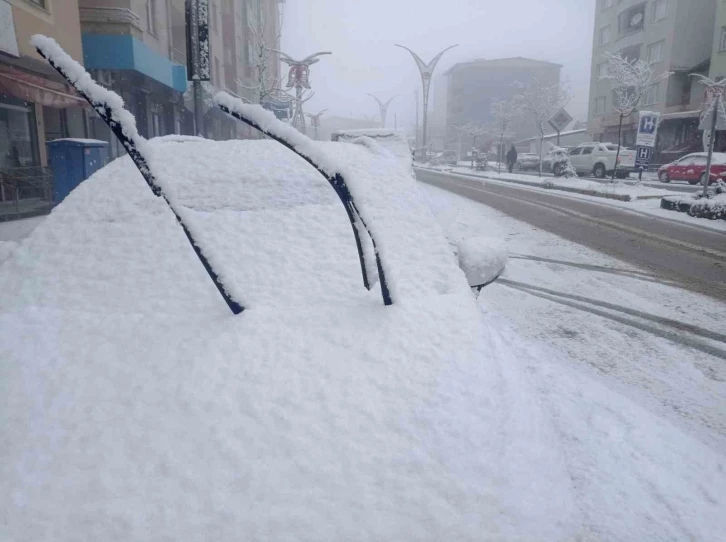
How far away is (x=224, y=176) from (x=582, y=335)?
351 centimetres

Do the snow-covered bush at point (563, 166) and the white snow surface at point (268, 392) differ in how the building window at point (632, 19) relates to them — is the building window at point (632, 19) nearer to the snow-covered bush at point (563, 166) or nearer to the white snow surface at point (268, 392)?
the snow-covered bush at point (563, 166)

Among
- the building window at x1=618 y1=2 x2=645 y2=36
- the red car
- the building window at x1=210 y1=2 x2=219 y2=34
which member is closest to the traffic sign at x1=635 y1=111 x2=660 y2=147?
the red car

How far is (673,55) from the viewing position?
126 feet

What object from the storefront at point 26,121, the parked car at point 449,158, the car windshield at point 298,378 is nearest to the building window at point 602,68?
the parked car at point 449,158

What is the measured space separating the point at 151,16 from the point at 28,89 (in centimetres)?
978

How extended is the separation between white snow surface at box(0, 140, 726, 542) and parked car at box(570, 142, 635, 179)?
24888 millimetres

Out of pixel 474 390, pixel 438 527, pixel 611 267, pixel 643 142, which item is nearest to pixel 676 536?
pixel 474 390

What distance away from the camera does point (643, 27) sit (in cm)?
4159

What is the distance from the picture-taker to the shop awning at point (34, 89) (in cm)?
1066

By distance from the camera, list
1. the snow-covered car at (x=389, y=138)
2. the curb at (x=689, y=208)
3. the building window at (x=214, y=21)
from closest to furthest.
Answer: the curb at (x=689, y=208)
the snow-covered car at (x=389, y=138)
the building window at (x=214, y=21)

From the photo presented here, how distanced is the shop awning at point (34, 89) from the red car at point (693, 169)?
70.2ft

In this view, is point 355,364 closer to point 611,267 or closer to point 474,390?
point 474,390

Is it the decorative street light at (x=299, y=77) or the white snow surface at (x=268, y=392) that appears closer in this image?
the white snow surface at (x=268, y=392)

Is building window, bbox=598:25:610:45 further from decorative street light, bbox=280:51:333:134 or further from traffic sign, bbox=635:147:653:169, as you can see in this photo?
decorative street light, bbox=280:51:333:134
